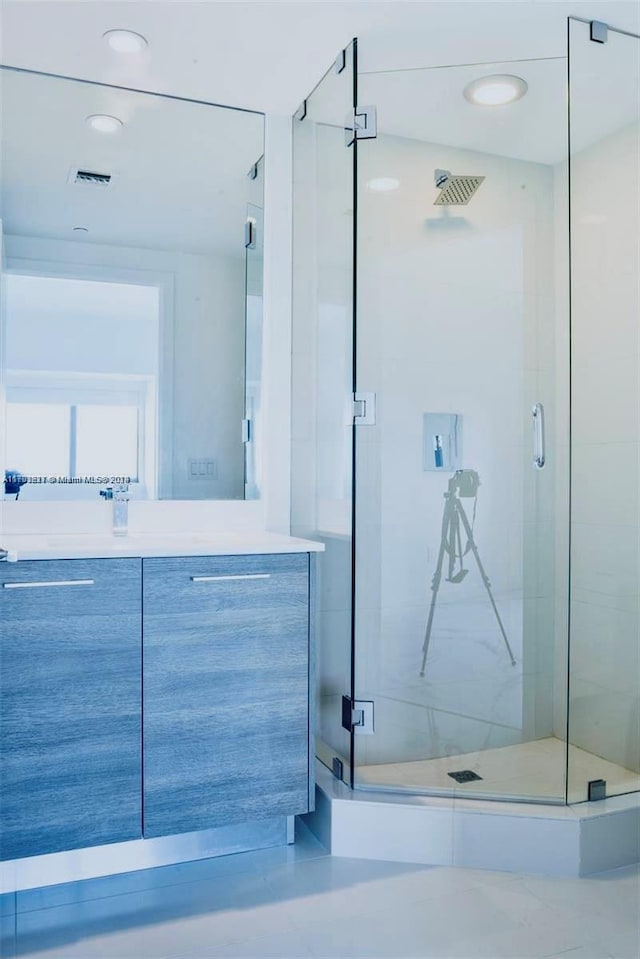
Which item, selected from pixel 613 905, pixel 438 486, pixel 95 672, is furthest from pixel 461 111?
pixel 613 905

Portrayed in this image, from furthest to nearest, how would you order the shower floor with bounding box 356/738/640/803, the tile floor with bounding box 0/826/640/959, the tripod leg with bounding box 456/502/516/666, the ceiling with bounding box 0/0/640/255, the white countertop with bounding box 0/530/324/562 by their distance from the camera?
the tripod leg with bounding box 456/502/516/666 < the shower floor with bounding box 356/738/640/803 < the ceiling with bounding box 0/0/640/255 < the white countertop with bounding box 0/530/324/562 < the tile floor with bounding box 0/826/640/959

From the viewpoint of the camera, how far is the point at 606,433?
249 cm

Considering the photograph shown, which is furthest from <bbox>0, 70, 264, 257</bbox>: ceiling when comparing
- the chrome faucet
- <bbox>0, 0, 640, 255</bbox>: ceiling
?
the chrome faucet

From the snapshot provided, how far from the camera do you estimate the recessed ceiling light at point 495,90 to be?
7.36 feet

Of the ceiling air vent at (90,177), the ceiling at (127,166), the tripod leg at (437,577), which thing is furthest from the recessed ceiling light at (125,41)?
the tripod leg at (437,577)

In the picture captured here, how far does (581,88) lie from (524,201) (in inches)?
14.4

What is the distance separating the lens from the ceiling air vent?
2.30 m

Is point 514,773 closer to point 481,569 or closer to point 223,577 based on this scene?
point 481,569

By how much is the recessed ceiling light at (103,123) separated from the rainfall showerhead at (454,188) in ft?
3.48

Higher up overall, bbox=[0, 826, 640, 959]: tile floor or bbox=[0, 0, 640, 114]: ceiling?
bbox=[0, 0, 640, 114]: ceiling

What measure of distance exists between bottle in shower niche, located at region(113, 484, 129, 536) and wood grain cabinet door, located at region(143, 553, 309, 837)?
18.1 inches

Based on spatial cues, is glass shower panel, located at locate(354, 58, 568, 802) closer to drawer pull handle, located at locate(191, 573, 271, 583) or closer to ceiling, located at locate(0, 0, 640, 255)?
ceiling, located at locate(0, 0, 640, 255)

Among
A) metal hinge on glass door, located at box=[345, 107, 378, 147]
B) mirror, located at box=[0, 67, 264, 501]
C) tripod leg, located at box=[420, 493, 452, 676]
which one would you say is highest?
metal hinge on glass door, located at box=[345, 107, 378, 147]

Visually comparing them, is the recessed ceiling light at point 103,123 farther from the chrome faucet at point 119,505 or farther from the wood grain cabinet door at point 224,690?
the wood grain cabinet door at point 224,690
